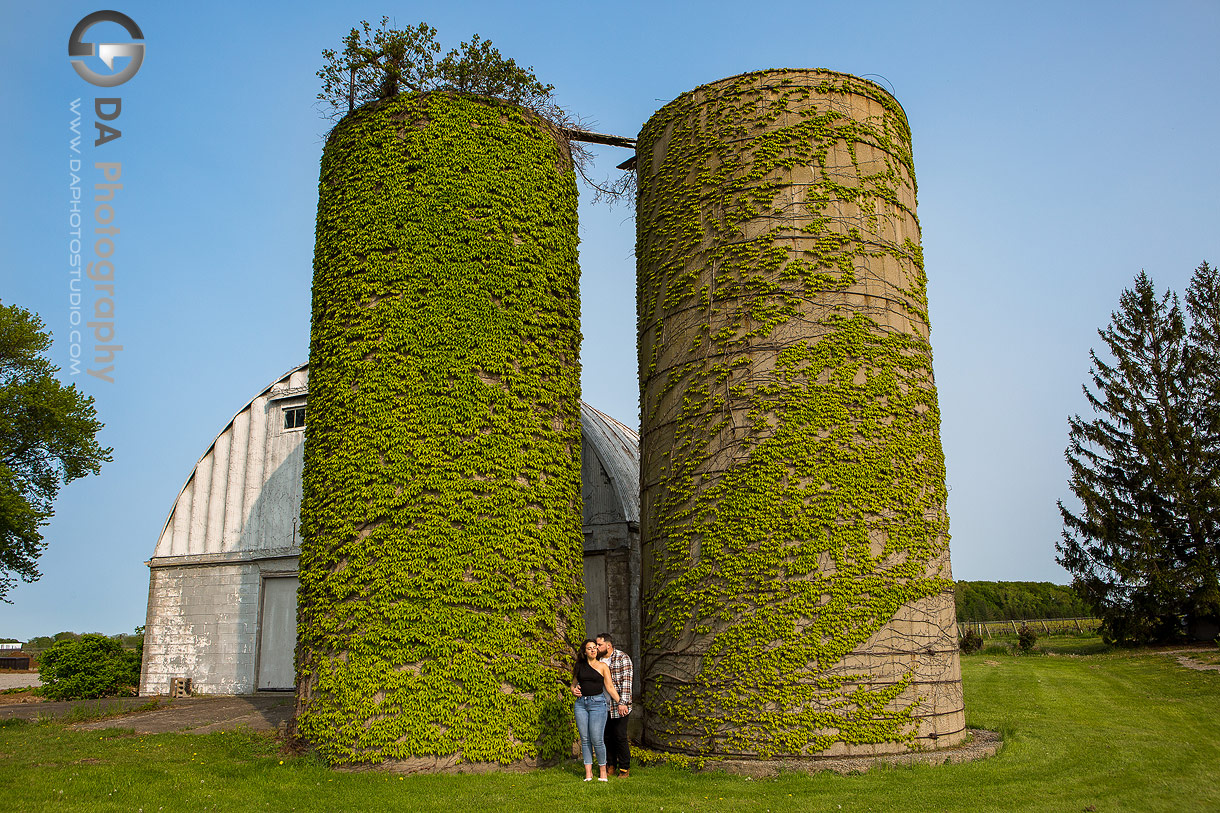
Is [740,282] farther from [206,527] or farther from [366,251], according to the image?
[206,527]

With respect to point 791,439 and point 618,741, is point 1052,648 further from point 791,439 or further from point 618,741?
point 618,741

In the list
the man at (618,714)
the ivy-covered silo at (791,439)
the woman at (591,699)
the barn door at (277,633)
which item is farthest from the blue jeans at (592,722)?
the barn door at (277,633)

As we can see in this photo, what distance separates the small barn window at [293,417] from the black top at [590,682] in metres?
11.2

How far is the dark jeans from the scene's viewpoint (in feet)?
28.9

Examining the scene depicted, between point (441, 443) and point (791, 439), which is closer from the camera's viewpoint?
point (791, 439)

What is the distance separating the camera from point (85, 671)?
18.2 metres

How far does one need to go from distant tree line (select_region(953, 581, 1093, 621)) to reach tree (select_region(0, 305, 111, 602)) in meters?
56.3

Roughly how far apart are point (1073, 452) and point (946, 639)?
21.9m

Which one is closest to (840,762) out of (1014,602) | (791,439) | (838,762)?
(838,762)

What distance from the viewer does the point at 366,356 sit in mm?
10023

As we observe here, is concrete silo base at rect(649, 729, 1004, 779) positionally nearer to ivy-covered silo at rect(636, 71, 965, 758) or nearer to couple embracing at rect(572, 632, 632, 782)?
ivy-covered silo at rect(636, 71, 965, 758)

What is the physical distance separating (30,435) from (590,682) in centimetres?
2443

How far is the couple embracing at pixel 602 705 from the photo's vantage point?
8.61 meters

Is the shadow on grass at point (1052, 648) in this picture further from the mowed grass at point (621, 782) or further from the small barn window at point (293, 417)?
the small barn window at point (293, 417)
